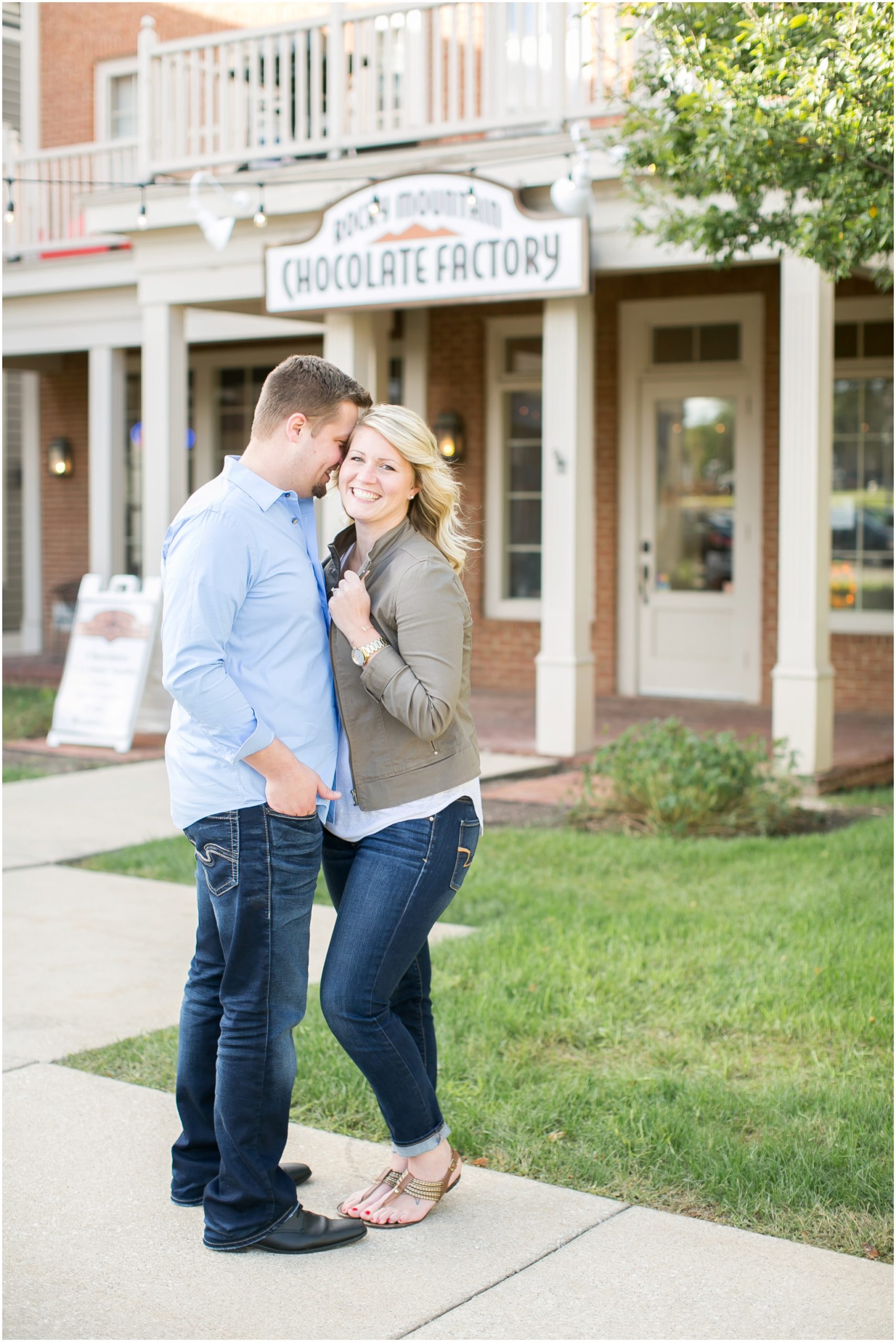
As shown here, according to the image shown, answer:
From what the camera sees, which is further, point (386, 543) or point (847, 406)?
point (847, 406)

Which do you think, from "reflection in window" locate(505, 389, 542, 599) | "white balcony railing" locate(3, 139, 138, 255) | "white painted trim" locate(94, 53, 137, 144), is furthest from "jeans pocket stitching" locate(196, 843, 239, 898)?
"white painted trim" locate(94, 53, 137, 144)

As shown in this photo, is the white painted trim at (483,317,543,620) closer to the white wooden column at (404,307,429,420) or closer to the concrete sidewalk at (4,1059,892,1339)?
the white wooden column at (404,307,429,420)

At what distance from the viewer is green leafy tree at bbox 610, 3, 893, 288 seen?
4203 mm

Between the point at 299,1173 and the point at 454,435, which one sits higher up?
the point at 454,435

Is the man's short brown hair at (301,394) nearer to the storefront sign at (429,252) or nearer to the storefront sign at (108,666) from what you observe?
the storefront sign at (429,252)

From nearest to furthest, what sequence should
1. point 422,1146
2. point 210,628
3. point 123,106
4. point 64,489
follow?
1. point 210,628
2. point 422,1146
3. point 123,106
4. point 64,489

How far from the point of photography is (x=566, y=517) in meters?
9.25

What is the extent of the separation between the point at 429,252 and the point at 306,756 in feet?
22.0

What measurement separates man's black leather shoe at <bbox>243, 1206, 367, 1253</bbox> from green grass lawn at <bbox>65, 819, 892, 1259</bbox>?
0.57 metres

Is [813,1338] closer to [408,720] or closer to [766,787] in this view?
[408,720]

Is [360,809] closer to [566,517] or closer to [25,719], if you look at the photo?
[566,517]

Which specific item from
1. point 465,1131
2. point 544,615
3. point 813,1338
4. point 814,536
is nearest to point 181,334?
point 544,615

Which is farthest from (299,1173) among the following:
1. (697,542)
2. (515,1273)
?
(697,542)

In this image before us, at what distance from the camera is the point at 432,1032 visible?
11.0 feet
